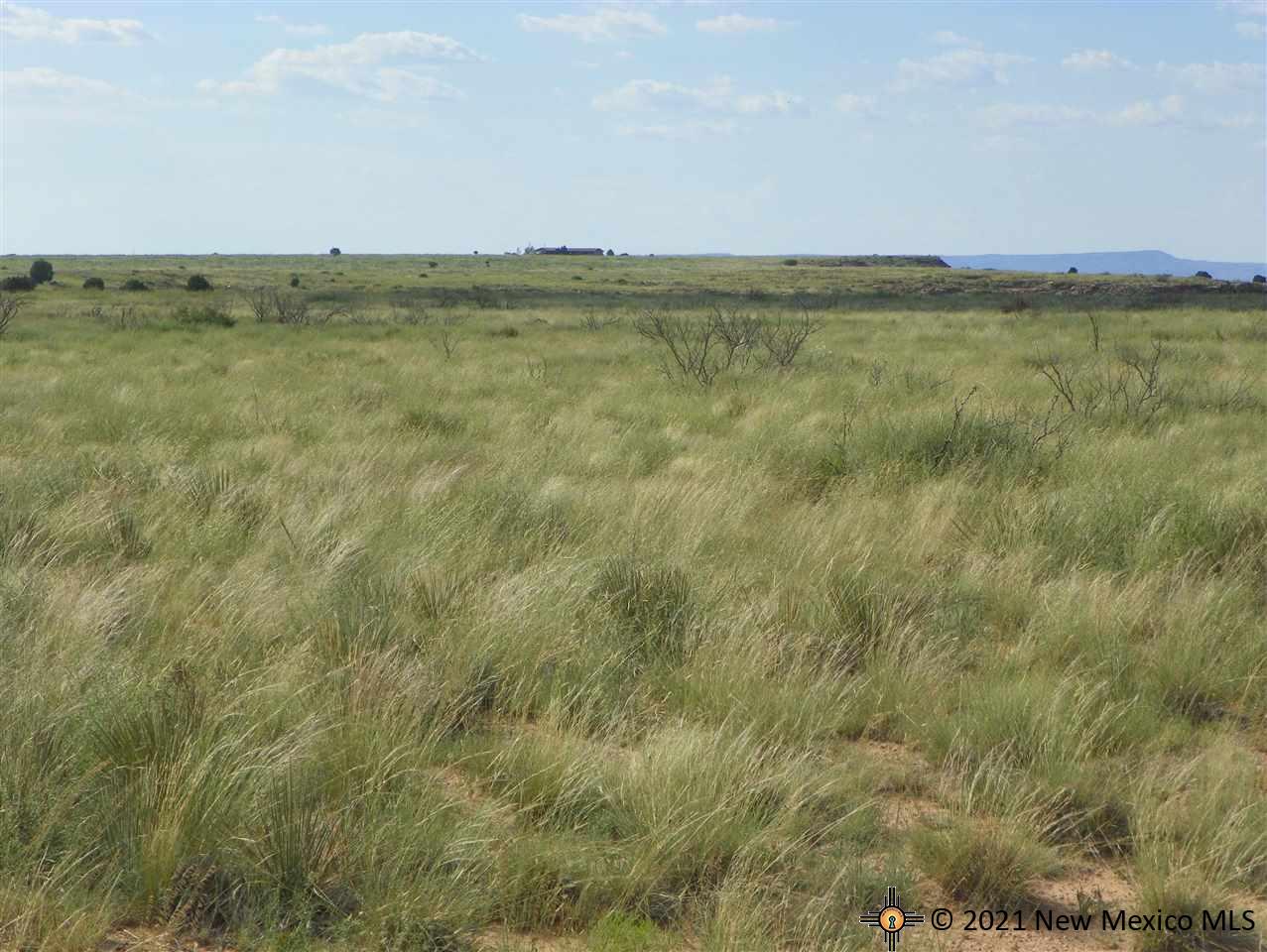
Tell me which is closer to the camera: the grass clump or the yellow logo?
the yellow logo

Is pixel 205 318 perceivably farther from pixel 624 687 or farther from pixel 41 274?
pixel 41 274

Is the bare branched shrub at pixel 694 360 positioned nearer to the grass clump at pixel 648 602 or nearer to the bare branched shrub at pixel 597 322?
the bare branched shrub at pixel 597 322

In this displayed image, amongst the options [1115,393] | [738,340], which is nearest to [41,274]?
[738,340]

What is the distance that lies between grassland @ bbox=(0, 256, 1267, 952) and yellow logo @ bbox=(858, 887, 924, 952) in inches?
1.9

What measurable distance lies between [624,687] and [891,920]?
1.56 meters

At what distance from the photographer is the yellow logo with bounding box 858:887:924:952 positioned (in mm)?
2785

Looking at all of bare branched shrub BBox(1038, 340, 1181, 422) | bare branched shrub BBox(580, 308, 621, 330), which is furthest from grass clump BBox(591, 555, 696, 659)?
bare branched shrub BBox(580, 308, 621, 330)

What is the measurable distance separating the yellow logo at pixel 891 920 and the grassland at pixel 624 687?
48mm

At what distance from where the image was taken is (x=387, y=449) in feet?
29.7

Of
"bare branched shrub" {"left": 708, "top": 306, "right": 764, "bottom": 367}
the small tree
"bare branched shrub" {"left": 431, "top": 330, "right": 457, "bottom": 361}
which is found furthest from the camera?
the small tree

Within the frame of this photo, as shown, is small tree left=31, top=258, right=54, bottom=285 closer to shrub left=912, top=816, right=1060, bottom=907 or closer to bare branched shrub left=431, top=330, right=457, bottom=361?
bare branched shrub left=431, top=330, right=457, bottom=361

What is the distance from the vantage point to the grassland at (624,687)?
113 inches

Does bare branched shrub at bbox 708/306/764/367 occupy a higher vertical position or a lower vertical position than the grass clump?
higher

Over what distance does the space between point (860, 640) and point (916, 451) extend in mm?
4019
